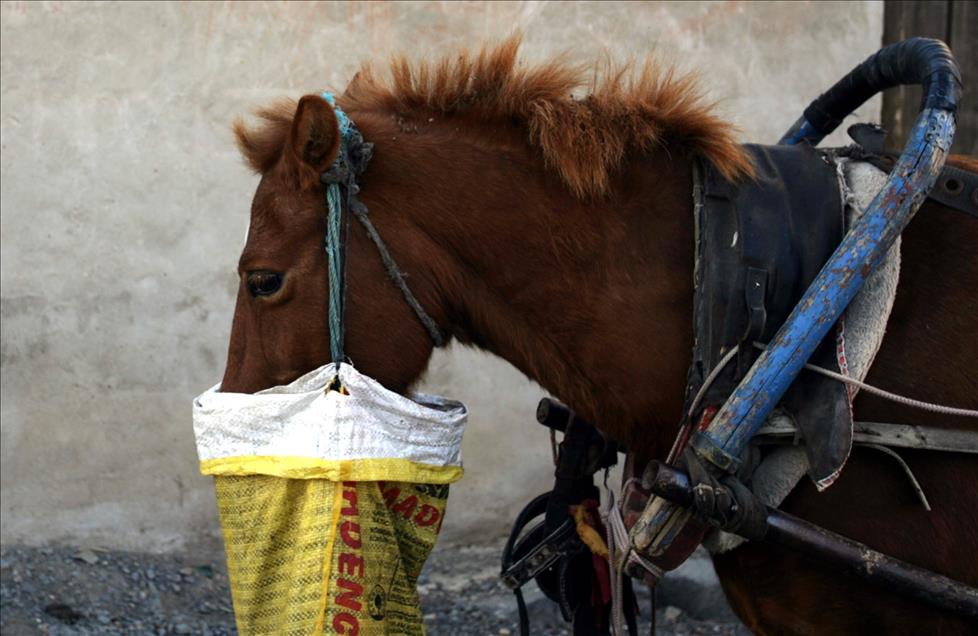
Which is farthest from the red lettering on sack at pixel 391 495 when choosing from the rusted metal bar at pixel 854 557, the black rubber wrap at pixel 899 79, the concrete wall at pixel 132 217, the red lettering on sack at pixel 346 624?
the concrete wall at pixel 132 217

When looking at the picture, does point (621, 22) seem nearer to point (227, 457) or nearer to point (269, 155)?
point (269, 155)

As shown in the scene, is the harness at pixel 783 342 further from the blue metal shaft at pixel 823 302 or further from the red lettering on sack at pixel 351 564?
the red lettering on sack at pixel 351 564

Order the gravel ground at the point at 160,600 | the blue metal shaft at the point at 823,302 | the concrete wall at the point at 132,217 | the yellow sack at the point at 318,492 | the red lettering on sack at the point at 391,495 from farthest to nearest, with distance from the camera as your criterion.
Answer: the concrete wall at the point at 132,217
the gravel ground at the point at 160,600
the red lettering on sack at the point at 391,495
the yellow sack at the point at 318,492
the blue metal shaft at the point at 823,302

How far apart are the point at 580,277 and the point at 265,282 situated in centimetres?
57

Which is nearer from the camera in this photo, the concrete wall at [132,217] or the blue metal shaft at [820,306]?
the blue metal shaft at [820,306]

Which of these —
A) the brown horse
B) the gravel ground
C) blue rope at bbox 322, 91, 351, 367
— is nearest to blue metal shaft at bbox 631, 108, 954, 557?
the brown horse

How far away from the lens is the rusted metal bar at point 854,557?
1781mm

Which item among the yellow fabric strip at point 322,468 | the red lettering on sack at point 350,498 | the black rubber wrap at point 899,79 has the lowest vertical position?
the red lettering on sack at point 350,498

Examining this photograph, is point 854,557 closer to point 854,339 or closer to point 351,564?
point 854,339

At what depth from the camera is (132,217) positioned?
13.7ft

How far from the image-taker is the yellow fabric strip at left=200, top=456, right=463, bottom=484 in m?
1.97

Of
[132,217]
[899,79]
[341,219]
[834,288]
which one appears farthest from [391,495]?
[132,217]

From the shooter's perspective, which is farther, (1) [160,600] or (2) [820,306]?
(1) [160,600]

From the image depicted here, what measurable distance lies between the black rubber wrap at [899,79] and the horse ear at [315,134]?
100cm
